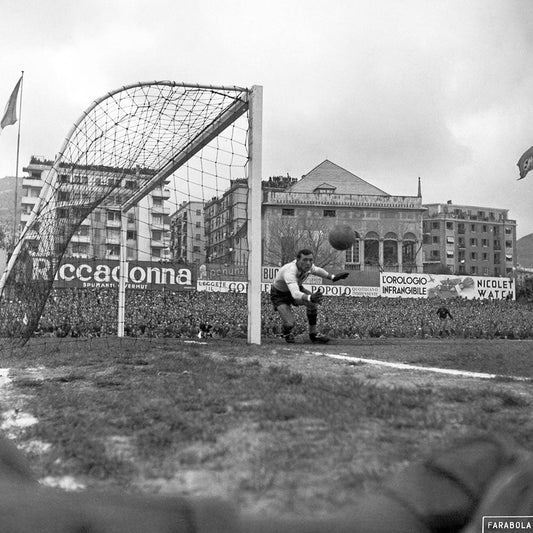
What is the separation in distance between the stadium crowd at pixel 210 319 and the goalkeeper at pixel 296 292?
6.11 ft

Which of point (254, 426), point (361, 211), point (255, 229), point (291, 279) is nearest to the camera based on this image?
point (254, 426)

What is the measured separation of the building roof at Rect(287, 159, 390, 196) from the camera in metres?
77.2

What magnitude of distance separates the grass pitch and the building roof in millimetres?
73782

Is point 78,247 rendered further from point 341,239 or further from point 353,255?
point 353,255

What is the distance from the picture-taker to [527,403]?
9.02 ft

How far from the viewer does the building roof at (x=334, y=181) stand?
7719cm

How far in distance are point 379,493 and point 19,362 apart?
5.20 meters

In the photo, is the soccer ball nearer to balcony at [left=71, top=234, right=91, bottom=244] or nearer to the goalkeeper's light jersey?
the goalkeeper's light jersey

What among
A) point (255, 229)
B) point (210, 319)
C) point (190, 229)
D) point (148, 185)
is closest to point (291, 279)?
point (255, 229)

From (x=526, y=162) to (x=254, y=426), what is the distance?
235 inches

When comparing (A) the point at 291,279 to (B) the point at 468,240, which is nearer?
(A) the point at 291,279

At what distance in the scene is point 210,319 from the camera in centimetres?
1309

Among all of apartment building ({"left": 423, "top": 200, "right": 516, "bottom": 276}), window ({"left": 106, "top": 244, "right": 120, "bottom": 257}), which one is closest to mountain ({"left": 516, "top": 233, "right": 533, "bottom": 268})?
apartment building ({"left": 423, "top": 200, "right": 516, "bottom": 276})

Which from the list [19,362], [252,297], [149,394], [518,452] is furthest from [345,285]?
[518,452]
